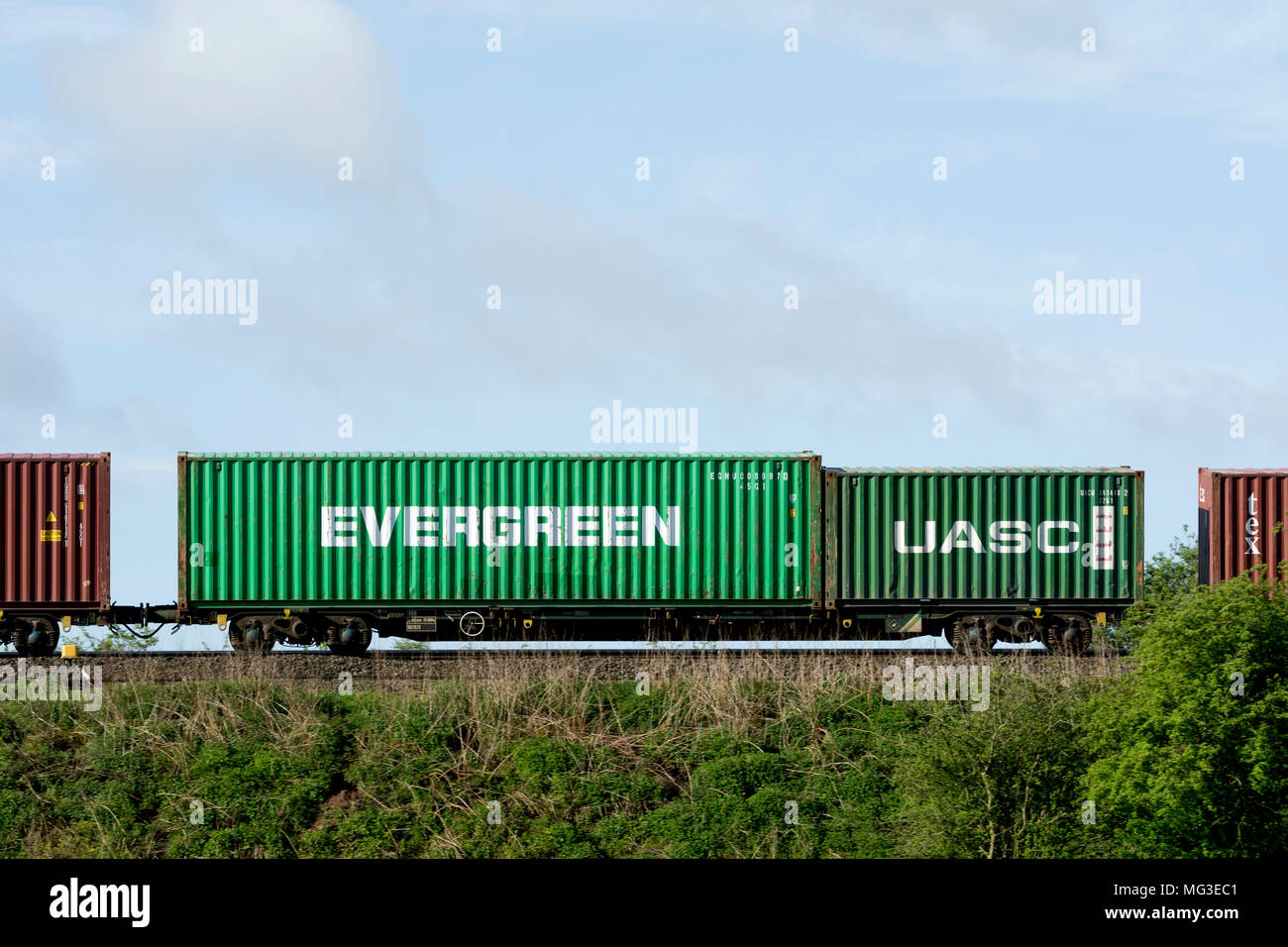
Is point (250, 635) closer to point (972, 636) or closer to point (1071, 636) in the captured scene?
point (972, 636)

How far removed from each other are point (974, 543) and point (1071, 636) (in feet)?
7.75

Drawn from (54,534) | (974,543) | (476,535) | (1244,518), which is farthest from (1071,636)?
(54,534)

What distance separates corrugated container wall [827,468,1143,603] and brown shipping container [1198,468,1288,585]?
1946mm

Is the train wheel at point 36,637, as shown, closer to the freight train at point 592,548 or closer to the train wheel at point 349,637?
the freight train at point 592,548

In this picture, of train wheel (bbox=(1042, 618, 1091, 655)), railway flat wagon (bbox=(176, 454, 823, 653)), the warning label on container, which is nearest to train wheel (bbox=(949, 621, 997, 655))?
train wheel (bbox=(1042, 618, 1091, 655))

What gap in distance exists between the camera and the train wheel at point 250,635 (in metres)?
22.0

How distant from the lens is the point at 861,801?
15.5 m

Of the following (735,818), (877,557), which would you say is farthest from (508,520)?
(735,818)

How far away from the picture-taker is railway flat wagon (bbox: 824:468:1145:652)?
22.2 m

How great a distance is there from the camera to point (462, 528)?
21.8 m

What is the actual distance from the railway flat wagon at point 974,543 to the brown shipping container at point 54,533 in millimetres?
12529

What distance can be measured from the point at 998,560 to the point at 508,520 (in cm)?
843

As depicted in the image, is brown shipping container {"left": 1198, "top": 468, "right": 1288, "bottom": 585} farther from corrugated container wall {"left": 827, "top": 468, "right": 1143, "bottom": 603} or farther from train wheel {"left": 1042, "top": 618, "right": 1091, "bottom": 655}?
train wheel {"left": 1042, "top": 618, "right": 1091, "bottom": 655}
